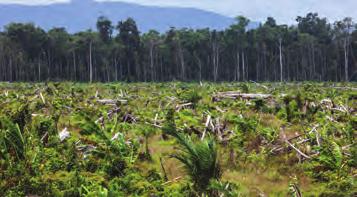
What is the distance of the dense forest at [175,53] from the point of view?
80438 millimetres

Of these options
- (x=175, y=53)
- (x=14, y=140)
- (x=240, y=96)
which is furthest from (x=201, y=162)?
(x=175, y=53)

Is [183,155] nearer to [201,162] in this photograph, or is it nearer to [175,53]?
[201,162]

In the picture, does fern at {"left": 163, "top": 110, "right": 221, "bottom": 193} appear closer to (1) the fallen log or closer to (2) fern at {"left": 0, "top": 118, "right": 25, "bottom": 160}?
(2) fern at {"left": 0, "top": 118, "right": 25, "bottom": 160}

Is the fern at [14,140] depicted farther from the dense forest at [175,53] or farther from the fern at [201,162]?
the dense forest at [175,53]

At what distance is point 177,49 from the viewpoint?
86375 mm

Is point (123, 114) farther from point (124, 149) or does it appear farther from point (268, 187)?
point (268, 187)

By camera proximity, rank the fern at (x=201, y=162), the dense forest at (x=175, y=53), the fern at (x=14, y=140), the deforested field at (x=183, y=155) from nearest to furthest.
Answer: the fern at (x=201, y=162) < the deforested field at (x=183, y=155) < the fern at (x=14, y=140) < the dense forest at (x=175, y=53)

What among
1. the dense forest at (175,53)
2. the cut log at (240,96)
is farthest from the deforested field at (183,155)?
the dense forest at (175,53)

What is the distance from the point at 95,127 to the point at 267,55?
80330 millimetres

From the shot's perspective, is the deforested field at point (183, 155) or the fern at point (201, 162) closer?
the fern at point (201, 162)

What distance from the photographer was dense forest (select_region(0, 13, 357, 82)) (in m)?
80.4

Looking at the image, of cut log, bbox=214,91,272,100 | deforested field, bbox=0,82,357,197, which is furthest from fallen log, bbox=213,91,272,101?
deforested field, bbox=0,82,357,197

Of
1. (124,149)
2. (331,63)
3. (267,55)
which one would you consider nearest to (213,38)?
(267,55)

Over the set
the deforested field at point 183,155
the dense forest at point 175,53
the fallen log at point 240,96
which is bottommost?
the deforested field at point 183,155
